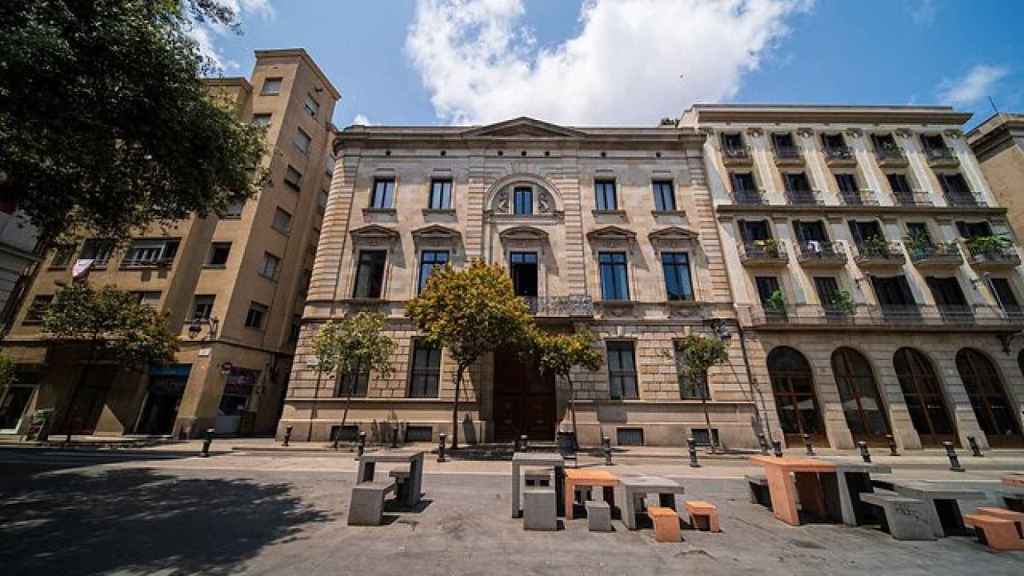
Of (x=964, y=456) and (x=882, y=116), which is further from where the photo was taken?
(x=882, y=116)

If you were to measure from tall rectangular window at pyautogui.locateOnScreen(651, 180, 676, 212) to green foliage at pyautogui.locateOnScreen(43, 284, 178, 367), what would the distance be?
2646cm

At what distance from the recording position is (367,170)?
21.1m

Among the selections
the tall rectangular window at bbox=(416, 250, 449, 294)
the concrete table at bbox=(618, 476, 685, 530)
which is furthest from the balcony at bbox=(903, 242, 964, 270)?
the tall rectangular window at bbox=(416, 250, 449, 294)

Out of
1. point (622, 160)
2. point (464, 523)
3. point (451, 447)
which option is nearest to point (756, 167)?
point (622, 160)

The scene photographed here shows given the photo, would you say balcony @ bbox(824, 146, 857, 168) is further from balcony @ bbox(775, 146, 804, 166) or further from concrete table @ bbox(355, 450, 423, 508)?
concrete table @ bbox(355, 450, 423, 508)

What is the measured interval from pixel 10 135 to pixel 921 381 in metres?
32.7

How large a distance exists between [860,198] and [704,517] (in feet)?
79.3

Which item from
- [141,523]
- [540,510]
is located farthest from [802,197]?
[141,523]

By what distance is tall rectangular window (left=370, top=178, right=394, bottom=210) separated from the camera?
20641 millimetres

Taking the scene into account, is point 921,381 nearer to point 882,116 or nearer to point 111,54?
point 882,116

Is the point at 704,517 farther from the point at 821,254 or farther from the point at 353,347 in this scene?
the point at 821,254

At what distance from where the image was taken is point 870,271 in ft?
61.9

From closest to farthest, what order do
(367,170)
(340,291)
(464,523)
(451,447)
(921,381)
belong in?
(464,523)
(451,447)
(921,381)
(340,291)
(367,170)

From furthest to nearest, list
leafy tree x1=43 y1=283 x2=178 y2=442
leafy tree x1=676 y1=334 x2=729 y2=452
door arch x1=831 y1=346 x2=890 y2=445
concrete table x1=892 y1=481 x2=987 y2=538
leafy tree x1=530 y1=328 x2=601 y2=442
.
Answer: leafy tree x1=43 y1=283 x2=178 y2=442 < door arch x1=831 y1=346 x2=890 y2=445 < leafy tree x1=676 y1=334 x2=729 y2=452 < leafy tree x1=530 y1=328 x2=601 y2=442 < concrete table x1=892 y1=481 x2=987 y2=538
